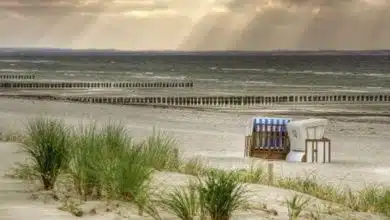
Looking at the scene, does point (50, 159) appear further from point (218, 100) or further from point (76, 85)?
point (76, 85)

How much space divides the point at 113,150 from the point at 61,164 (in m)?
1.23

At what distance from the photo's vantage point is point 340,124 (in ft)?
159

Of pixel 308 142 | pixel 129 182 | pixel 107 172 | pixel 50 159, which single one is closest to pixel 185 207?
pixel 129 182

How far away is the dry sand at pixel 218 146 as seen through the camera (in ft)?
36.6

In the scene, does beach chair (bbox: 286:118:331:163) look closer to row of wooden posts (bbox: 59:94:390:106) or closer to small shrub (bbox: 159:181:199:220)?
small shrub (bbox: 159:181:199:220)

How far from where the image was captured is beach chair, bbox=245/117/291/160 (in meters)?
25.3

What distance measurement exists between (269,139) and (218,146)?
6516 mm

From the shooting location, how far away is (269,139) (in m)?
25.6

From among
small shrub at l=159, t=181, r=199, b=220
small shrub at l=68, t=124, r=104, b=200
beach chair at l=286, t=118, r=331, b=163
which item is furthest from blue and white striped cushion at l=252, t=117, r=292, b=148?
small shrub at l=159, t=181, r=199, b=220

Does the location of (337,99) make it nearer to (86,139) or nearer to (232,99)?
(232,99)

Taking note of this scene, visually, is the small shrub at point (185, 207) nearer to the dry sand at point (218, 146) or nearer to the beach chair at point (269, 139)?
the dry sand at point (218, 146)

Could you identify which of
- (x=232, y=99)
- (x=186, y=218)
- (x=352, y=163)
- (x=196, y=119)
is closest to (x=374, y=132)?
(x=196, y=119)

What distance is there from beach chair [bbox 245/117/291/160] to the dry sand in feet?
1.97

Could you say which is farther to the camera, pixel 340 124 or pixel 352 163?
pixel 340 124
